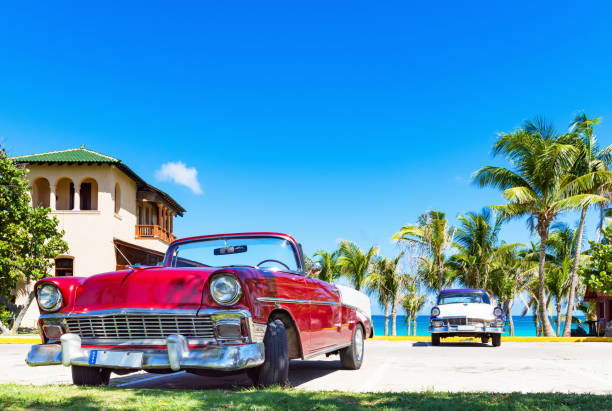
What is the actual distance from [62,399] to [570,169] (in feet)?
70.7

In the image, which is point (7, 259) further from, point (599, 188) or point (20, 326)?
point (599, 188)

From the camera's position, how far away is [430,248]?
2720 centimetres

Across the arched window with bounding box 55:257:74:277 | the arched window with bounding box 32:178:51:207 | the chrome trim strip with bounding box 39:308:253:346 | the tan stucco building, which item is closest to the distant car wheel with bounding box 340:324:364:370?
the chrome trim strip with bounding box 39:308:253:346

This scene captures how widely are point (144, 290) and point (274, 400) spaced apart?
1.58 meters

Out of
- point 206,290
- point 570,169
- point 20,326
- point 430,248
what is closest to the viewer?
point 206,290

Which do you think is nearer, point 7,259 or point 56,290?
point 56,290

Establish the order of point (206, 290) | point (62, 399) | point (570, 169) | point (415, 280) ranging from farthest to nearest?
point (415, 280) → point (570, 169) → point (206, 290) → point (62, 399)

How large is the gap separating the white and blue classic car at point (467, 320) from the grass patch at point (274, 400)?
29.3 feet

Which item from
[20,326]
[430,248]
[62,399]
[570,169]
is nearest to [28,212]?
[20,326]

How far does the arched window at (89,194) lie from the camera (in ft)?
89.5

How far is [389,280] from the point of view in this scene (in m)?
30.7

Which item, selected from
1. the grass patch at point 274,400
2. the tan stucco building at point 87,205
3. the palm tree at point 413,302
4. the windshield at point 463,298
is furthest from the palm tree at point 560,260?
the grass patch at point 274,400

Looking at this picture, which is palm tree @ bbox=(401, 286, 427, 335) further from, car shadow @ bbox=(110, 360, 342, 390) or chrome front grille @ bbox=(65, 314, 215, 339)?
chrome front grille @ bbox=(65, 314, 215, 339)

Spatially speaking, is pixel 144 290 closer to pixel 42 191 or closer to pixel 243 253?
pixel 243 253
